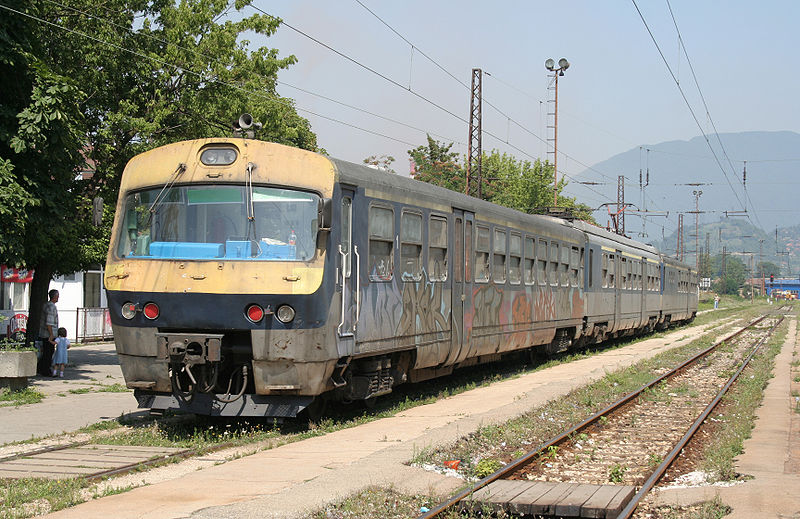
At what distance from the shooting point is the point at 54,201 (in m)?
16.1

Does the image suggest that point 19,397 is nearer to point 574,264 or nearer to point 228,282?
point 228,282

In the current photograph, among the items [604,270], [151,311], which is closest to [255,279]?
[151,311]

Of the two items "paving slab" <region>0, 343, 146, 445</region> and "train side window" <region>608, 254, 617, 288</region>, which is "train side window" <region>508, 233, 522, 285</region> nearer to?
"paving slab" <region>0, 343, 146, 445</region>

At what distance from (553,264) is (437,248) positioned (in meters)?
7.30

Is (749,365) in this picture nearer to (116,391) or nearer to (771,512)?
(116,391)

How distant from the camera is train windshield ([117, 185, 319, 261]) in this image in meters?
10.2

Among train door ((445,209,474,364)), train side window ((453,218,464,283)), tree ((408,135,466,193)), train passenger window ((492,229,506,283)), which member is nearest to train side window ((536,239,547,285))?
train passenger window ((492,229,506,283))

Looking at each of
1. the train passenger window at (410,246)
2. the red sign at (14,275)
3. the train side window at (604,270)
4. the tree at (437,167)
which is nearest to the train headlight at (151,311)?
the train passenger window at (410,246)

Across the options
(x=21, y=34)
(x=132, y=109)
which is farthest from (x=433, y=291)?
(x=132, y=109)

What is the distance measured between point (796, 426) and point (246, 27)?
58.2 feet

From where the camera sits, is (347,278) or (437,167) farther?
(437,167)

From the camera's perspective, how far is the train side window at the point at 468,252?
15.0 m

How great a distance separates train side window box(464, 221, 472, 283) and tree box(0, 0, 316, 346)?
6941 mm

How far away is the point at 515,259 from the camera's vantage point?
1778cm
